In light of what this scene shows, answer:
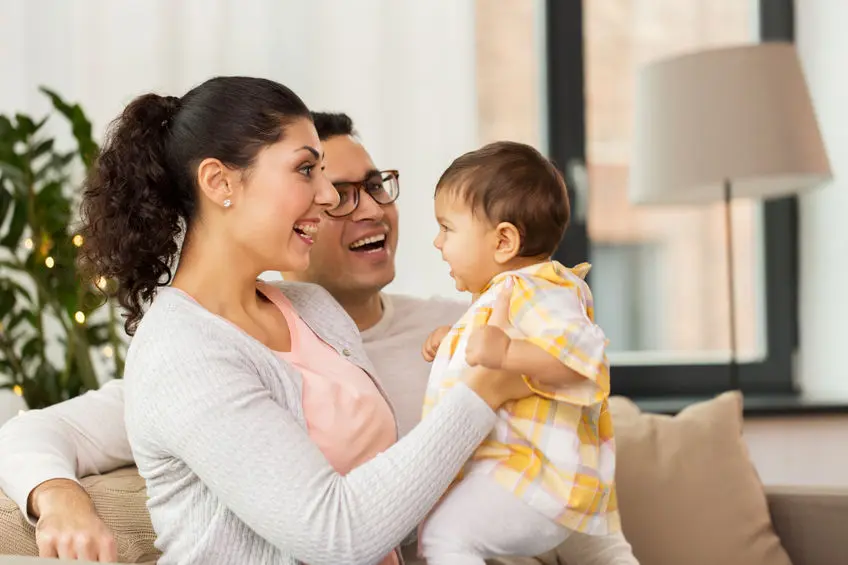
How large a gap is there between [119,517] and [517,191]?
756 mm

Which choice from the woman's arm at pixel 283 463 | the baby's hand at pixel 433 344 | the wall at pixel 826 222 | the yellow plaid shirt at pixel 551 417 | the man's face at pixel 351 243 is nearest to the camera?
the woman's arm at pixel 283 463

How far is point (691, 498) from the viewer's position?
2.09 metres

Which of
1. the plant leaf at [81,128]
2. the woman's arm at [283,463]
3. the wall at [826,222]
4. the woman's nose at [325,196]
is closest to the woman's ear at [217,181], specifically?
the woman's nose at [325,196]

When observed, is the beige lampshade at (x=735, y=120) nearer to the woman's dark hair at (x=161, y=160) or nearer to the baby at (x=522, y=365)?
the baby at (x=522, y=365)

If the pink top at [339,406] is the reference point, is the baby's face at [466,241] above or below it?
above

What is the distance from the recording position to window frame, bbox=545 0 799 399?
332 centimetres

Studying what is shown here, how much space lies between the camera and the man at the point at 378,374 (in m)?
1.33

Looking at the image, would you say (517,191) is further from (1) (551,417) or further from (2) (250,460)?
(2) (250,460)

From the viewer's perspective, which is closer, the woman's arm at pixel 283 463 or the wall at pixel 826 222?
the woman's arm at pixel 283 463

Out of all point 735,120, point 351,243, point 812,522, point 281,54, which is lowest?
point 812,522

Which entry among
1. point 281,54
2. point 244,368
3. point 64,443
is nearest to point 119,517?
point 64,443

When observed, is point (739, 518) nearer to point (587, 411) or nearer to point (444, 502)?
point (587, 411)

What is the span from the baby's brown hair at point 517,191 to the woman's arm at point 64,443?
668 mm

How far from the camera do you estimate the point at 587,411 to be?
1.46m
